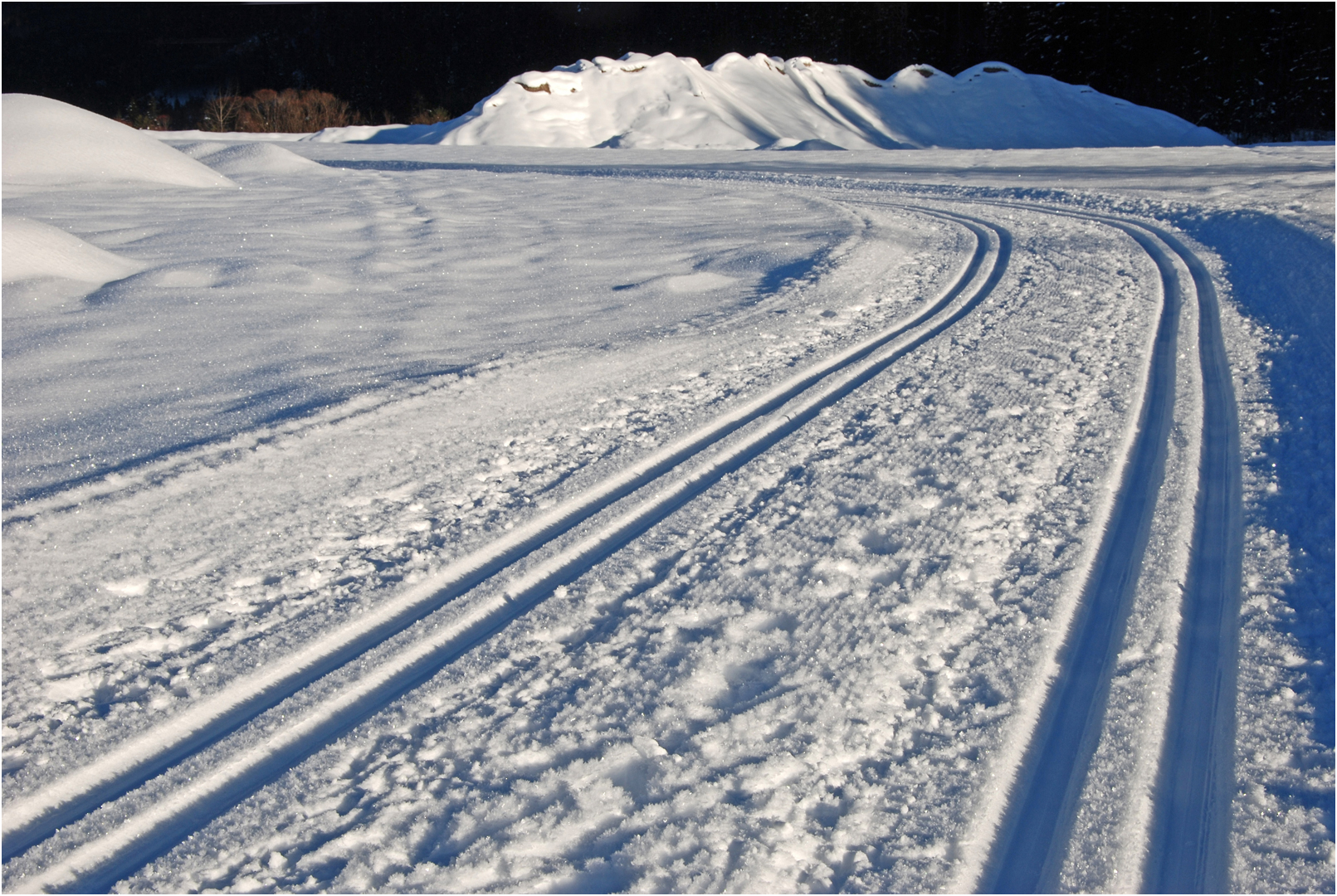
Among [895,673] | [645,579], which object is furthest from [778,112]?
[895,673]

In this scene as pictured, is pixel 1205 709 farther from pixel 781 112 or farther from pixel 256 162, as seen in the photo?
pixel 781 112

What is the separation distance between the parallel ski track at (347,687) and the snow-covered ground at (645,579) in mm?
11

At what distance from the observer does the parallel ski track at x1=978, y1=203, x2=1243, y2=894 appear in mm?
1646

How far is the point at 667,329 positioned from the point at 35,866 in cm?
396

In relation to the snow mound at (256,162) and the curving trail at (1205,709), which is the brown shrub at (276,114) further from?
the curving trail at (1205,709)

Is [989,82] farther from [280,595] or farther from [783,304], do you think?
[280,595]

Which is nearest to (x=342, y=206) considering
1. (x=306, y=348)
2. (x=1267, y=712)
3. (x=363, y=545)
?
(x=306, y=348)

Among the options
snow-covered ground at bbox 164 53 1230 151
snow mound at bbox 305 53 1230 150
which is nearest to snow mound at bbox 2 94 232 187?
snow-covered ground at bbox 164 53 1230 151

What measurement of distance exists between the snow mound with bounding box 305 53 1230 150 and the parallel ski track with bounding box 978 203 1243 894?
24096 millimetres

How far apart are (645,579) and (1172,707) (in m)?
1.47

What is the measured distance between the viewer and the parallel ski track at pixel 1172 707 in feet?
5.40

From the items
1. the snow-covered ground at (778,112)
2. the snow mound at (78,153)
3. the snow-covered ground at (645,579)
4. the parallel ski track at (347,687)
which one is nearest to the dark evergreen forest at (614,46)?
the snow-covered ground at (778,112)

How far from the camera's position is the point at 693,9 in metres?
56.5

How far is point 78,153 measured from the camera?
1021cm
